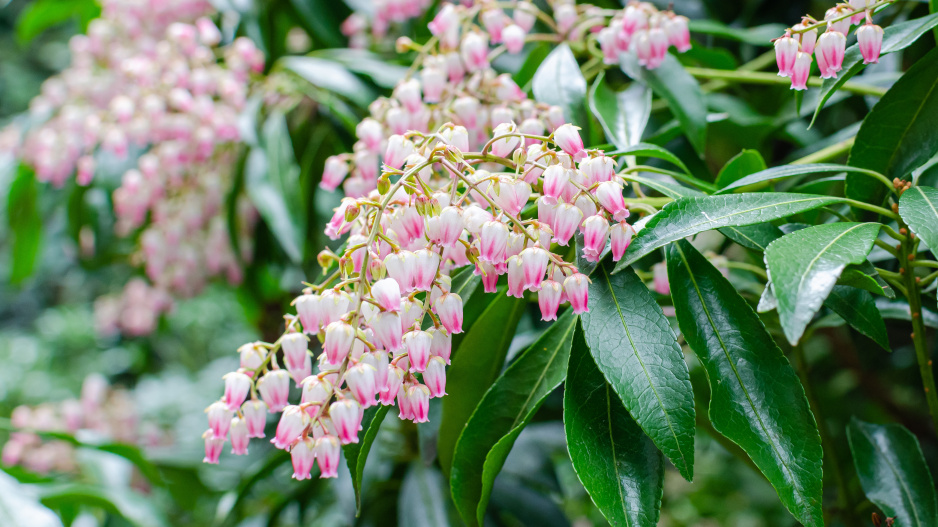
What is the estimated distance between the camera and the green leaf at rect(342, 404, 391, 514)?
1.82 ft

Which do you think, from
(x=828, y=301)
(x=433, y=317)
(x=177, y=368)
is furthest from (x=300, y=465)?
(x=177, y=368)

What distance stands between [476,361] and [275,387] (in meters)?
0.24

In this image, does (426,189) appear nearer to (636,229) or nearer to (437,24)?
(636,229)

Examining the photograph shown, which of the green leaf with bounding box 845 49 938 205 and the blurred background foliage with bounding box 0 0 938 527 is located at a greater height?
the green leaf with bounding box 845 49 938 205

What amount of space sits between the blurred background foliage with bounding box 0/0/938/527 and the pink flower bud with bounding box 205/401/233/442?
0.28m

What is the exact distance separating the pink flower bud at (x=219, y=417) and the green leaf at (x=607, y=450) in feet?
1.01

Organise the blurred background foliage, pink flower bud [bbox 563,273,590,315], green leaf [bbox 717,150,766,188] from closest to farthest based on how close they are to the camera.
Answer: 1. pink flower bud [bbox 563,273,590,315]
2. green leaf [bbox 717,150,766,188]
3. the blurred background foliage

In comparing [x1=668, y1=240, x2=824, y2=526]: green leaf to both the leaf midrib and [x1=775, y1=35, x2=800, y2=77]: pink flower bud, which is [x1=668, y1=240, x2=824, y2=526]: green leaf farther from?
[x1=775, y1=35, x2=800, y2=77]: pink flower bud

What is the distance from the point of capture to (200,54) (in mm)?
1345

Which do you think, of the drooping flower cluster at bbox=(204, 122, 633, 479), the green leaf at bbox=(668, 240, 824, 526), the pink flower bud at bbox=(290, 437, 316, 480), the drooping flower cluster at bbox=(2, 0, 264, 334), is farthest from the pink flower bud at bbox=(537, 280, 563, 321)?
the drooping flower cluster at bbox=(2, 0, 264, 334)

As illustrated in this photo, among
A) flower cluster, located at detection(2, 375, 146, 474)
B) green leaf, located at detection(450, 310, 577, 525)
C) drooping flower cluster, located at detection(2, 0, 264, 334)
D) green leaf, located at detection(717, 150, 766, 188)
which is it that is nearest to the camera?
green leaf, located at detection(450, 310, 577, 525)

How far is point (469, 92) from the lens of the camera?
0.84 metres

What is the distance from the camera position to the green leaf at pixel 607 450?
20.8 inches

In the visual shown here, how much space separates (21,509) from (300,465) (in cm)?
61
